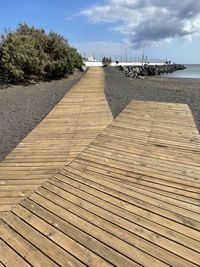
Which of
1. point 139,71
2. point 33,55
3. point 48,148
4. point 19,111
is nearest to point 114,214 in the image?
point 48,148

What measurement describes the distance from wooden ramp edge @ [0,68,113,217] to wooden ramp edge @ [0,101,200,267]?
271mm

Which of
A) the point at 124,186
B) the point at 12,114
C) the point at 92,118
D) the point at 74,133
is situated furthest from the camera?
the point at 12,114

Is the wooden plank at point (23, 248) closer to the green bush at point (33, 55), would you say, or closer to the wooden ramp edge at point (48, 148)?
the wooden ramp edge at point (48, 148)

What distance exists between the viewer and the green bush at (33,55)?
16.7 m

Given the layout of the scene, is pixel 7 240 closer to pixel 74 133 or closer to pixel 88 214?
pixel 88 214

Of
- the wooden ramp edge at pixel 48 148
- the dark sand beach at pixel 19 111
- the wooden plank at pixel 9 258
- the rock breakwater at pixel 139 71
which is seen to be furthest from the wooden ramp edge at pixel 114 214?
the rock breakwater at pixel 139 71

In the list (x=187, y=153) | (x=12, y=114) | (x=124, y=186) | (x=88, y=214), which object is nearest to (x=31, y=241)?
(x=88, y=214)

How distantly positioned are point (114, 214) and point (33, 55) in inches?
655

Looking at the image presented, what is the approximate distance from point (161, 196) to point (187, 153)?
187 cm

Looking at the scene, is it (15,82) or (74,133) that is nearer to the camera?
(74,133)

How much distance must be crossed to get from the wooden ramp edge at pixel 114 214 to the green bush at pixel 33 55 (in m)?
13.3

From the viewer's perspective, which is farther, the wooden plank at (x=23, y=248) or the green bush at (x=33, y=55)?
the green bush at (x=33, y=55)

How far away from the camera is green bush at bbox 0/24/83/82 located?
16719mm

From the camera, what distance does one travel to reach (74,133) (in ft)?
23.1
